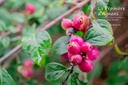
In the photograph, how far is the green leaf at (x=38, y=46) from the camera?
2.27 feet

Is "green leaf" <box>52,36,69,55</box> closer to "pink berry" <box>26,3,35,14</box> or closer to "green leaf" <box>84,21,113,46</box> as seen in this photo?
"green leaf" <box>84,21,113,46</box>

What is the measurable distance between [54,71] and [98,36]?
14 cm

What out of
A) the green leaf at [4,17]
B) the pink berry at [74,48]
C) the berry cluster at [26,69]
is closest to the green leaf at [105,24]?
the pink berry at [74,48]

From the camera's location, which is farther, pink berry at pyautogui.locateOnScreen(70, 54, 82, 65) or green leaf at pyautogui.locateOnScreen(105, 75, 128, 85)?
green leaf at pyautogui.locateOnScreen(105, 75, 128, 85)

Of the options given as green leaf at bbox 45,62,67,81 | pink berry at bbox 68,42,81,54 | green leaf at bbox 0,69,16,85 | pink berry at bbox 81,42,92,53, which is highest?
pink berry at bbox 68,42,81,54

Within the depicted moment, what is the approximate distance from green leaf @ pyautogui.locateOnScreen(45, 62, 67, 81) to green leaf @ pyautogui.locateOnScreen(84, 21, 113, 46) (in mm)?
104

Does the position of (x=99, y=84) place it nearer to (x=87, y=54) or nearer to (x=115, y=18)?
(x=115, y=18)

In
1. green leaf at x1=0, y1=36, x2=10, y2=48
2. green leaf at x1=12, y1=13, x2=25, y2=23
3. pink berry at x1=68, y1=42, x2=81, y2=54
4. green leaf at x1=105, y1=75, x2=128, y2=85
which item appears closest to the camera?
A: pink berry at x1=68, y1=42, x2=81, y2=54

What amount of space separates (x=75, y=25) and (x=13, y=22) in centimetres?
87

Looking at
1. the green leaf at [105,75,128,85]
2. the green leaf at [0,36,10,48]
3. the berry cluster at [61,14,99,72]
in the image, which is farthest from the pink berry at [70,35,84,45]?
the green leaf at [105,75,128,85]

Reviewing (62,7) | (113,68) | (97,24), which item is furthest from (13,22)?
(97,24)

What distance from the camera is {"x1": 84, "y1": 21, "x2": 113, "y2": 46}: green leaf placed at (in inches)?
26.0

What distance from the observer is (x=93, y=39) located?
68 cm

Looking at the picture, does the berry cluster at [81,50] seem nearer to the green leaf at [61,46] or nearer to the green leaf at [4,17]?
the green leaf at [61,46]
